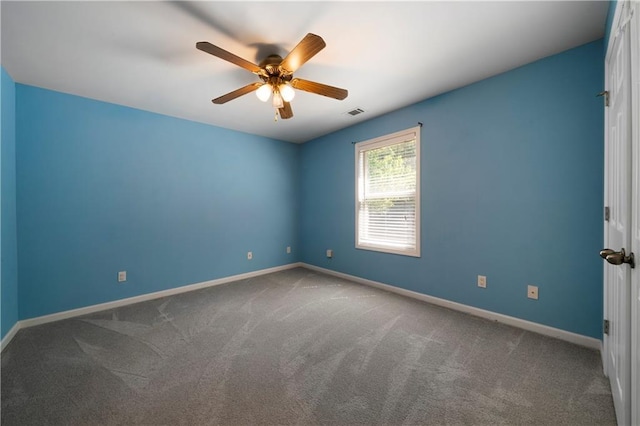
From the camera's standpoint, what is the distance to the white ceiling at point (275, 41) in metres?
1.64

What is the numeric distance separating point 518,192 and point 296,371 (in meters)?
2.53

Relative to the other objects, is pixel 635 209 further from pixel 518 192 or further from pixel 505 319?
pixel 505 319

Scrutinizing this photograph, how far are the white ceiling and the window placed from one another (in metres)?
0.79

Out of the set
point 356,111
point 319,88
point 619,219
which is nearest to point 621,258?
point 619,219

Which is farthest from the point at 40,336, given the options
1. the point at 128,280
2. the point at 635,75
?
the point at 635,75

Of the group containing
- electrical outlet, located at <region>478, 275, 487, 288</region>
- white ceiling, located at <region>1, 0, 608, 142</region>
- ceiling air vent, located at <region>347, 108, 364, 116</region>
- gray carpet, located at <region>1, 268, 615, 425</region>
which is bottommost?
gray carpet, located at <region>1, 268, 615, 425</region>

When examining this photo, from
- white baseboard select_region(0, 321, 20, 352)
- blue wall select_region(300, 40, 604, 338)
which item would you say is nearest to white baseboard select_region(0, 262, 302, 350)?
white baseboard select_region(0, 321, 20, 352)

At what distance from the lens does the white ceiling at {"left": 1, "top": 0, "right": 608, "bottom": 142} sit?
164cm

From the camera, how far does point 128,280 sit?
3086mm

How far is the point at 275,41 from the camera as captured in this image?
194 centimetres

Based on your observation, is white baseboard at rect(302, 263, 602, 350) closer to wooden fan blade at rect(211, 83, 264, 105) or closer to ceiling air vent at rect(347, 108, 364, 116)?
ceiling air vent at rect(347, 108, 364, 116)

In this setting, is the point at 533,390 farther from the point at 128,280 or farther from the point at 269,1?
the point at 128,280

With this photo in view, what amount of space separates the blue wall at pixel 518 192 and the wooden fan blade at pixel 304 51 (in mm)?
1902

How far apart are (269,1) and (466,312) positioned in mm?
3302
